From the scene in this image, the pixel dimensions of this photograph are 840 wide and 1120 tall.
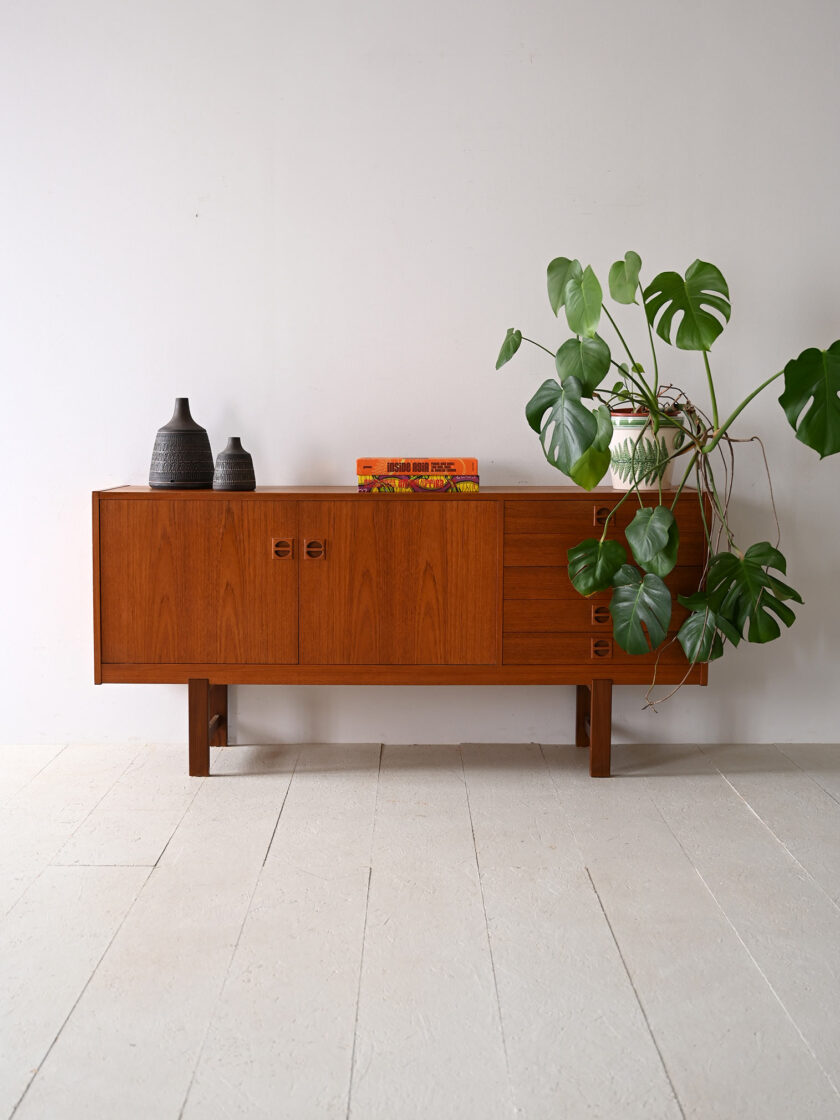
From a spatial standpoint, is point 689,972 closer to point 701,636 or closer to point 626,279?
point 701,636

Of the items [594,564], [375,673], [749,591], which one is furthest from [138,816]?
[749,591]

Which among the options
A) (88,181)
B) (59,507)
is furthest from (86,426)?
(88,181)

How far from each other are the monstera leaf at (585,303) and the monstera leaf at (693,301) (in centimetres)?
15

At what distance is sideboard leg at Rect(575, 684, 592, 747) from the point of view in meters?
3.02

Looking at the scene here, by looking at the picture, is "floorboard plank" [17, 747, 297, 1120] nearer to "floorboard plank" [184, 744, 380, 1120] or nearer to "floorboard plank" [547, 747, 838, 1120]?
"floorboard plank" [184, 744, 380, 1120]

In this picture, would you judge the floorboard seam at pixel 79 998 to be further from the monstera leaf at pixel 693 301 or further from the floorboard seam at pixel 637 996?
the monstera leaf at pixel 693 301

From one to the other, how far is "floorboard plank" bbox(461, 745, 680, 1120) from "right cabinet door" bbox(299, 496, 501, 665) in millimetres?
440

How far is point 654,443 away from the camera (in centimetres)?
272

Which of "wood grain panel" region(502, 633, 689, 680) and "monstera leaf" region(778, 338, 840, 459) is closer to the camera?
"monstera leaf" region(778, 338, 840, 459)

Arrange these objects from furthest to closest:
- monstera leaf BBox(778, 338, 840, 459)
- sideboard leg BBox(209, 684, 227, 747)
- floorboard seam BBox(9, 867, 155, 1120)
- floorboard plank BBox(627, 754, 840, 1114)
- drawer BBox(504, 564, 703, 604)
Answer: sideboard leg BBox(209, 684, 227, 747) → drawer BBox(504, 564, 703, 604) → monstera leaf BBox(778, 338, 840, 459) → floorboard plank BBox(627, 754, 840, 1114) → floorboard seam BBox(9, 867, 155, 1120)

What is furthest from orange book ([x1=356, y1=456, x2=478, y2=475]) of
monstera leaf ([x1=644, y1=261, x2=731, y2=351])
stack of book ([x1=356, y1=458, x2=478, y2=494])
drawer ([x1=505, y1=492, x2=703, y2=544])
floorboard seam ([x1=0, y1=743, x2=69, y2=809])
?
floorboard seam ([x1=0, y1=743, x2=69, y2=809])

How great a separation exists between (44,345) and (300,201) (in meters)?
0.85

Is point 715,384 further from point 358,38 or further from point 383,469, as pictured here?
point 358,38

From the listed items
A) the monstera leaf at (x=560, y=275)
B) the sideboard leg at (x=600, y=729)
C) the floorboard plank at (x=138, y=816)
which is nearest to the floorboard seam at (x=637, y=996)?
the sideboard leg at (x=600, y=729)
